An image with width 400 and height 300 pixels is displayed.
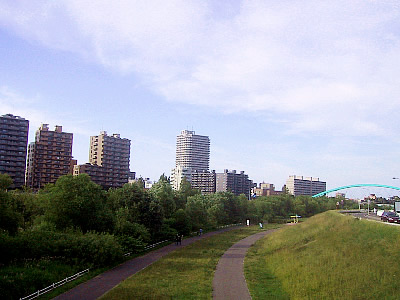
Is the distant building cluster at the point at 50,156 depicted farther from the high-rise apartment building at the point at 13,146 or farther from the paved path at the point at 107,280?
the paved path at the point at 107,280

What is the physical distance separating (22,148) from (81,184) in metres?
71.6

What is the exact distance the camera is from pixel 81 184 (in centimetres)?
3853

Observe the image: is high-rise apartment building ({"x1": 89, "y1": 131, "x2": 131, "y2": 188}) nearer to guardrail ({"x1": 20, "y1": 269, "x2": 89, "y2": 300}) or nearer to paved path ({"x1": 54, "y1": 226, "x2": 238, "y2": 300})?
paved path ({"x1": 54, "y1": 226, "x2": 238, "y2": 300})

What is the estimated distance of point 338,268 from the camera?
1071 inches

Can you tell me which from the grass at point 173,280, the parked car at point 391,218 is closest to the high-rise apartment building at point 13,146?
the grass at point 173,280

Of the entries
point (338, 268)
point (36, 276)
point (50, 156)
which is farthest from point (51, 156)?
point (338, 268)

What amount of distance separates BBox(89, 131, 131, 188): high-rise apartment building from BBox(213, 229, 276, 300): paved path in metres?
80.5

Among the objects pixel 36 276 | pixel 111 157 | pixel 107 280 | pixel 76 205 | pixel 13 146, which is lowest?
pixel 107 280

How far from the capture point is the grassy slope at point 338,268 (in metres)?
22.2

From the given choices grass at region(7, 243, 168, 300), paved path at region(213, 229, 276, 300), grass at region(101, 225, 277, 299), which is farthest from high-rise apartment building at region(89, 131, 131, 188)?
grass at region(7, 243, 168, 300)

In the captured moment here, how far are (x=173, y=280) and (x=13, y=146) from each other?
283 ft

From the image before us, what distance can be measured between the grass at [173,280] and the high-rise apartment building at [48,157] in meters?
78.6

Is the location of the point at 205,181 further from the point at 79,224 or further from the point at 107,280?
the point at 107,280

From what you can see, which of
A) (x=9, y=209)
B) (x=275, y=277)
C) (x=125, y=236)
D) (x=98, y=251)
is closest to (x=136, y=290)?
(x=98, y=251)
